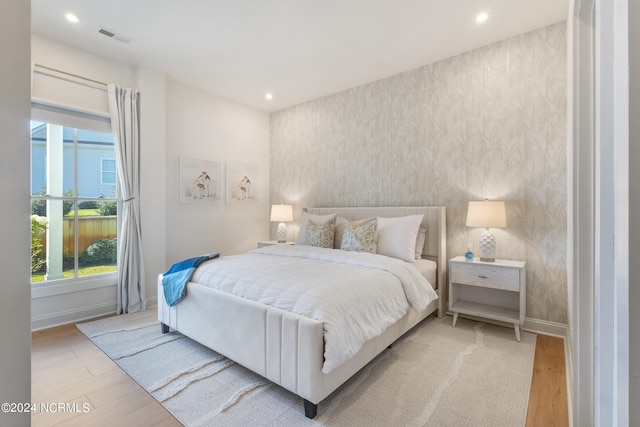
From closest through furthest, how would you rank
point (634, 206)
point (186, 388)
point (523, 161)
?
point (634, 206) < point (186, 388) < point (523, 161)

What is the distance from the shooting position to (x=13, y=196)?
0.64 metres

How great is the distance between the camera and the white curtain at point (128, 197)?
3.23 m

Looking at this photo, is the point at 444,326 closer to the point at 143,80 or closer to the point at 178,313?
the point at 178,313

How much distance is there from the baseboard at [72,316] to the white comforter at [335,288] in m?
1.57

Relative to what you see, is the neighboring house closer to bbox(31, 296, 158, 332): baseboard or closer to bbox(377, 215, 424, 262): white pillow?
bbox(31, 296, 158, 332): baseboard

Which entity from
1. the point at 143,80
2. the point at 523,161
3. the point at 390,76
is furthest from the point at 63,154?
the point at 523,161

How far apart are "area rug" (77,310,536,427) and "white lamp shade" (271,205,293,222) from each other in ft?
7.15

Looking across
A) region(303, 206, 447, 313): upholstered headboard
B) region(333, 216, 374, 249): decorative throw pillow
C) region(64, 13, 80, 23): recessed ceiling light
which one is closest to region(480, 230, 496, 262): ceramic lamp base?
region(303, 206, 447, 313): upholstered headboard

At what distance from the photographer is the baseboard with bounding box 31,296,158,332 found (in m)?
2.83

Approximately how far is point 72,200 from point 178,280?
1653mm

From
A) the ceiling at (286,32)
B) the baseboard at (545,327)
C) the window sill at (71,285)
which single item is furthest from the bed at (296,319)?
the ceiling at (286,32)

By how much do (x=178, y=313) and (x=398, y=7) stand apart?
10.3ft

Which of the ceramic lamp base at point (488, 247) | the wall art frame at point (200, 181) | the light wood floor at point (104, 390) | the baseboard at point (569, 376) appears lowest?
the light wood floor at point (104, 390)

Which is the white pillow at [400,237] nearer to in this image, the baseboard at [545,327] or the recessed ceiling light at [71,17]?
the baseboard at [545,327]
